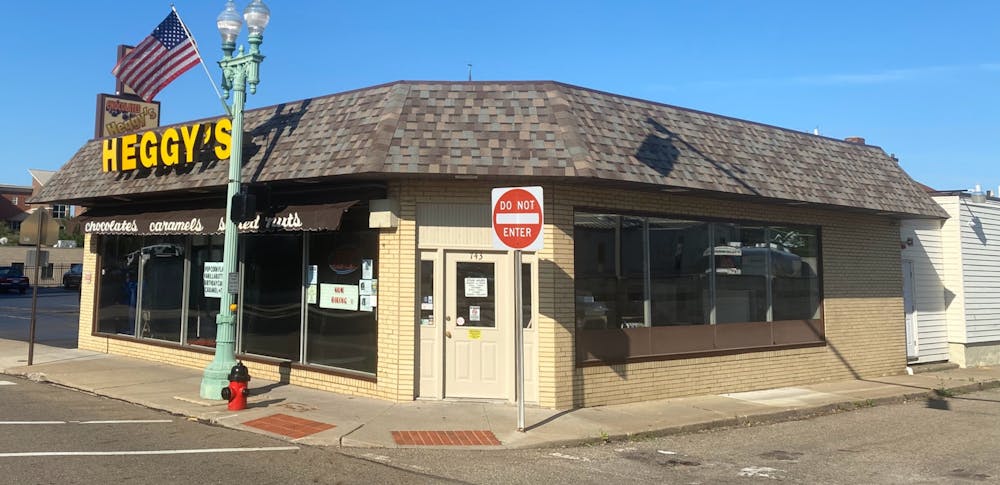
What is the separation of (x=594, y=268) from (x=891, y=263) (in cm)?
798

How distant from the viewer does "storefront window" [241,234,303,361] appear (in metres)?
11.5

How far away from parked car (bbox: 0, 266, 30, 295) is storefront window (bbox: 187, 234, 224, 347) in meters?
38.0

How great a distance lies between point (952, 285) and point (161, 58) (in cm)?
1754

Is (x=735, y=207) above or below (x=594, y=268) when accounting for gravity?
above

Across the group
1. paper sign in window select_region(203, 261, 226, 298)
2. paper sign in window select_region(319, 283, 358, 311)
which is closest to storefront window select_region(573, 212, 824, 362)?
paper sign in window select_region(319, 283, 358, 311)

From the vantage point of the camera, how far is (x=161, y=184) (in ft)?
40.3

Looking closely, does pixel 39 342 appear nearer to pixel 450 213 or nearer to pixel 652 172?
pixel 450 213

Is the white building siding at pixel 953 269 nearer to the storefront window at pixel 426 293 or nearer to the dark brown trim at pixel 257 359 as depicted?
the storefront window at pixel 426 293

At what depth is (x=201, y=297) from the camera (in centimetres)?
1327

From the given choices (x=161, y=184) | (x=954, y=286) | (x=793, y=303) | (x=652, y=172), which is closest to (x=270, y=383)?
(x=161, y=184)

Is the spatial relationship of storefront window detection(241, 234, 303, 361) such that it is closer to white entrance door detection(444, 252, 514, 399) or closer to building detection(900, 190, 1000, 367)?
white entrance door detection(444, 252, 514, 399)

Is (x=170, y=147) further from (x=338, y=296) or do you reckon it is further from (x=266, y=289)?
(x=338, y=296)

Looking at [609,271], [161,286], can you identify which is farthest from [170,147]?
[609,271]

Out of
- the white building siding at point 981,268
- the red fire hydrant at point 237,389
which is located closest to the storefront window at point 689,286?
the red fire hydrant at point 237,389
